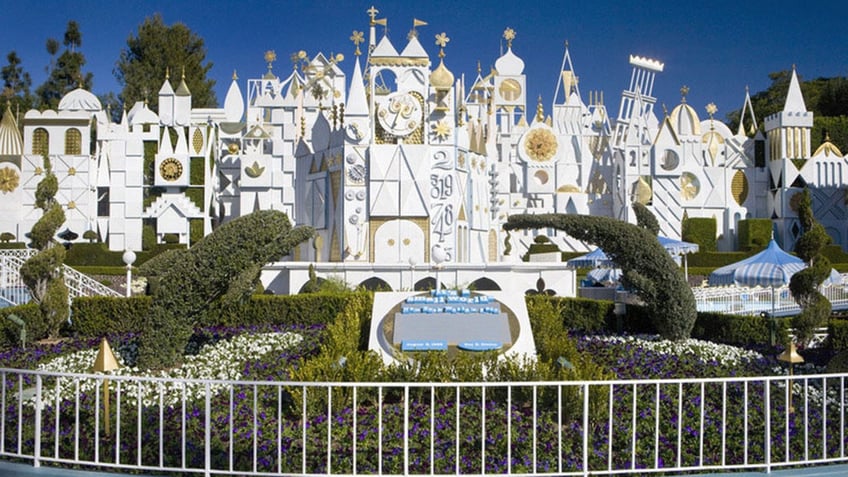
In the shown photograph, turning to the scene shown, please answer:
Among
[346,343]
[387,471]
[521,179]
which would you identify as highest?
[521,179]

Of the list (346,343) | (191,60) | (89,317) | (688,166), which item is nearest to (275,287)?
(89,317)

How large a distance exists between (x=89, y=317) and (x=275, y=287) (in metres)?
9.15

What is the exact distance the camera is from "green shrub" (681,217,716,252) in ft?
149

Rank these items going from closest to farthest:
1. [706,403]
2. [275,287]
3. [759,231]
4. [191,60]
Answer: [706,403]
[275,287]
[759,231]
[191,60]

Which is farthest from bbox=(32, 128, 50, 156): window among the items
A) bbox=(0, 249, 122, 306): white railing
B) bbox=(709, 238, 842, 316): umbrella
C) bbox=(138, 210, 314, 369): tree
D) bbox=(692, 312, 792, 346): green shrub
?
bbox=(692, 312, 792, 346): green shrub

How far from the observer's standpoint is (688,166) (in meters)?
48.0

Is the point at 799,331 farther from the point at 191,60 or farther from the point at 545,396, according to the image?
the point at 191,60

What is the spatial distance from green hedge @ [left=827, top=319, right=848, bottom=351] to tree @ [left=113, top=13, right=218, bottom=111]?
55.1 metres

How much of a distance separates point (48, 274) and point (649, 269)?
12580mm

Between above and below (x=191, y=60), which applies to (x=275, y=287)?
below

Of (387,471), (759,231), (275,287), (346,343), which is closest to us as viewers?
(387,471)

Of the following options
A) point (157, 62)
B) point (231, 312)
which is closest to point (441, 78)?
point (231, 312)

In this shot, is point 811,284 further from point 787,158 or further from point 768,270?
point 787,158

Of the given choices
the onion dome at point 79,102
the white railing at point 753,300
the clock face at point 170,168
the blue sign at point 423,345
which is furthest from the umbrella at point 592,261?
the onion dome at point 79,102
